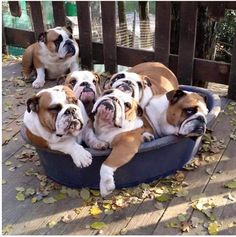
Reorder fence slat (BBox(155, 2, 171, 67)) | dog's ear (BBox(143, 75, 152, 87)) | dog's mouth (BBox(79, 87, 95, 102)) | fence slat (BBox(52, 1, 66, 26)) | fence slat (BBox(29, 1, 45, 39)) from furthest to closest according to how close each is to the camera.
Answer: fence slat (BBox(29, 1, 45, 39))
fence slat (BBox(52, 1, 66, 26))
fence slat (BBox(155, 2, 171, 67))
dog's ear (BBox(143, 75, 152, 87))
dog's mouth (BBox(79, 87, 95, 102))

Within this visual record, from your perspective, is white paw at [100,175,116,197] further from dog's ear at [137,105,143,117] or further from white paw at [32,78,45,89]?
white paw at [32,78,45,89]

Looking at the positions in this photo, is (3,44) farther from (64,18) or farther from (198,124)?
(198,124)

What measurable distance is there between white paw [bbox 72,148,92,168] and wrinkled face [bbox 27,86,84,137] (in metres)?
0.13

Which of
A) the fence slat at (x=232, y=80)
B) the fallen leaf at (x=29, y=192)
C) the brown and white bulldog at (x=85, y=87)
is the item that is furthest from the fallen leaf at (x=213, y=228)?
the fence slat at (x=232, y=80)

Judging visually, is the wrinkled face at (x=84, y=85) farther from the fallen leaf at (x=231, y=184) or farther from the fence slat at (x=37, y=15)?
the fence slat at (x=37, y=15)

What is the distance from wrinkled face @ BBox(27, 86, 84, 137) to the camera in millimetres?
2568

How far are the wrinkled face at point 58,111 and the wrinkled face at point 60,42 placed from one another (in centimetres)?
152

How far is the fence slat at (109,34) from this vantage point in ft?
13.9

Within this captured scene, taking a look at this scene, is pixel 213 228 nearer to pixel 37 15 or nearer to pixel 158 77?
pixel 158 77

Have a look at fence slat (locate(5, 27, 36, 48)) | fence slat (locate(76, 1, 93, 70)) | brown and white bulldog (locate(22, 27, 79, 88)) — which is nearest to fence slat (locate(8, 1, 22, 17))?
fence slat (locate(5, 27, 36, 48))

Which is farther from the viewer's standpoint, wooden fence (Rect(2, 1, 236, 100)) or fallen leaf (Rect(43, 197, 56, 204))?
wooden fence (Rect(2, 1, 236, 100))

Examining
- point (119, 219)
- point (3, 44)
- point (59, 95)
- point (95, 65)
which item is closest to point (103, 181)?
point (119, 219)

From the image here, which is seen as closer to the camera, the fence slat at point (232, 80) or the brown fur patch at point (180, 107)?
the brown fur patch at point (180, 107)

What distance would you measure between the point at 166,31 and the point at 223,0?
1.92ft
